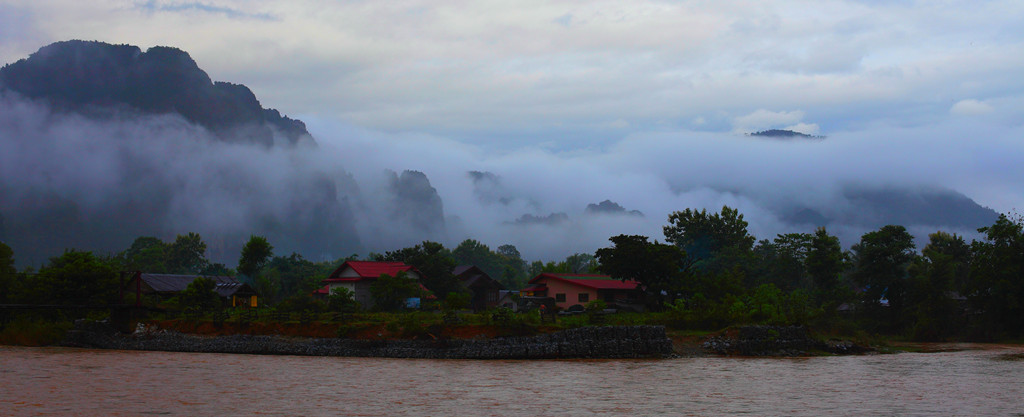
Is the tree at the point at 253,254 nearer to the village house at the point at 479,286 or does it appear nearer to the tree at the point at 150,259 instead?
the village house at the point at 479,286

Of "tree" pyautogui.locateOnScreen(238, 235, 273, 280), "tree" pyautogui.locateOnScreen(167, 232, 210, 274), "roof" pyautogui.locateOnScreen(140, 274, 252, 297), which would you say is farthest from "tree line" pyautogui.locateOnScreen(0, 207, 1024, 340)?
"tree" pyautogui.locateOnScreen(167, 232, 210, 274)

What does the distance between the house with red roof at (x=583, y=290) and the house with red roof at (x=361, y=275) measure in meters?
9.69

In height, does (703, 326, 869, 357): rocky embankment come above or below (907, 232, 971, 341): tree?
below

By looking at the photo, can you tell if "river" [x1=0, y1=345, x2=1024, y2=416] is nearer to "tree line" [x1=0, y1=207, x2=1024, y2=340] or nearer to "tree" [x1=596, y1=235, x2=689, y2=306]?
"tree line" [x1=0, y1=207, x2=1024, y2=340]

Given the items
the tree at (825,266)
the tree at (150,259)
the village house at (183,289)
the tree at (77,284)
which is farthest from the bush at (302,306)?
the tree at (150,259)

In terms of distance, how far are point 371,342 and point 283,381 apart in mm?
11002

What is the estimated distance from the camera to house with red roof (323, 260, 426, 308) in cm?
5912

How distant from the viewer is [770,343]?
39438 millimetres

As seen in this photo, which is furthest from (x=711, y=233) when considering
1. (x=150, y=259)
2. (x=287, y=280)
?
(x=150, y=259)

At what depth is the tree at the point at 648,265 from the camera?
5044 cm

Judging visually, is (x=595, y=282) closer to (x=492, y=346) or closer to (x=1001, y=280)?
(x=492, y=346)

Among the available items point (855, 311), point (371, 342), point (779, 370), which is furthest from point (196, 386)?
point (855, 311)

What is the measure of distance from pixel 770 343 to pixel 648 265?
41.2 feet

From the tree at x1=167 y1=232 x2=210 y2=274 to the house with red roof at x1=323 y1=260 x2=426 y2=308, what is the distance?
60.9m
